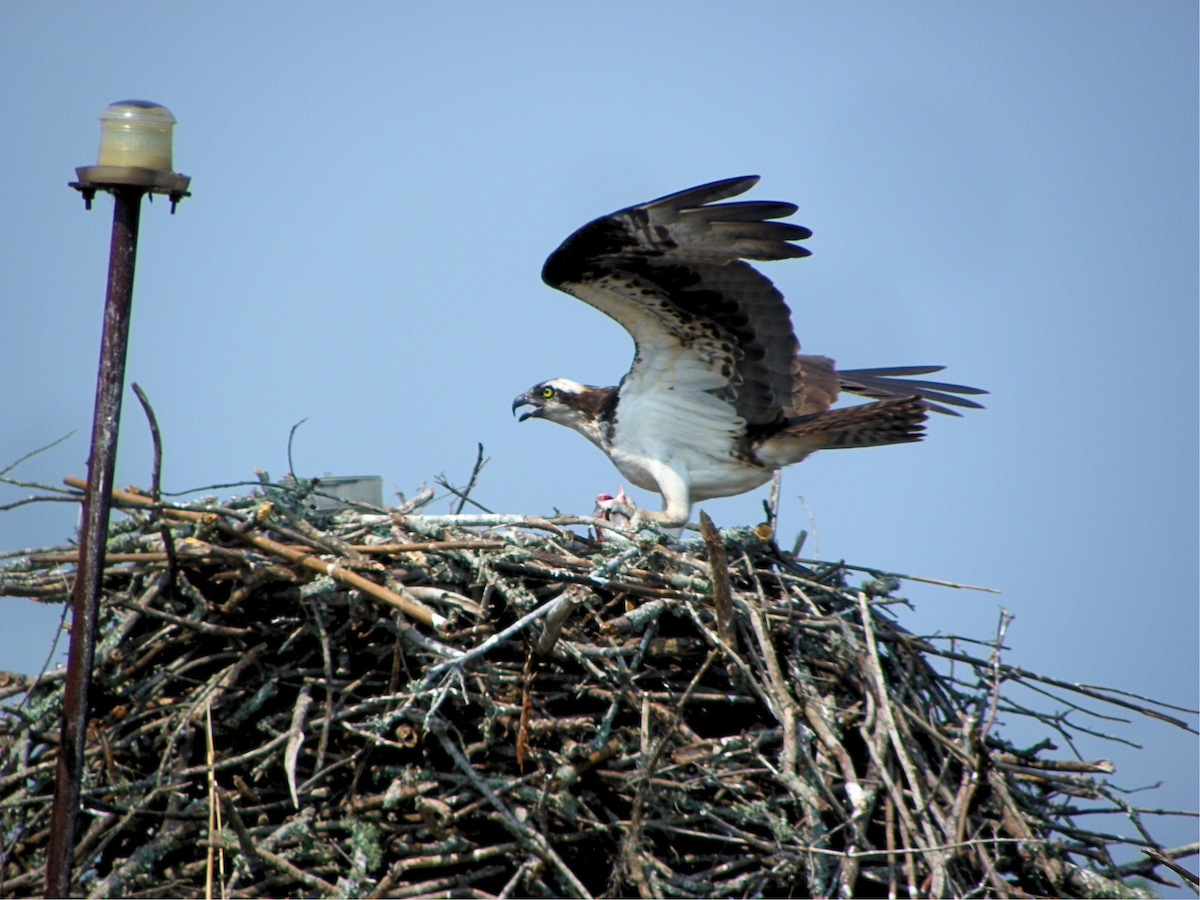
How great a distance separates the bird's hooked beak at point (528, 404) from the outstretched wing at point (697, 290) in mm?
707

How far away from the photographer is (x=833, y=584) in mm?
5520

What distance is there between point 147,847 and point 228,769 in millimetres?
403

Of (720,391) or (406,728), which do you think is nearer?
(406,728)

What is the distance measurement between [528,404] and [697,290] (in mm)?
1588

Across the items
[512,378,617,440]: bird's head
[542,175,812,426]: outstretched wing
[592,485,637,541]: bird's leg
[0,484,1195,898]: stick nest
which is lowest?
[0,484,1195,898]: stick nest

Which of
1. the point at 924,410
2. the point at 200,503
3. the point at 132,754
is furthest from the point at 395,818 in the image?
the point at 924,410

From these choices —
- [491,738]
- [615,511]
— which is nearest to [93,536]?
[491,738]

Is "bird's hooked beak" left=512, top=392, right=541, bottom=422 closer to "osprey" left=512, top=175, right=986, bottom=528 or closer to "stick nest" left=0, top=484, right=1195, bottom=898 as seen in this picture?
"osprey" left=512, top=175, right=986, bottom=528

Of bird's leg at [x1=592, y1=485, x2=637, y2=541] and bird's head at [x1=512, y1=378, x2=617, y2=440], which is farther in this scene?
bird's head at [x1=512, y1=378, x2=617, y2=440]

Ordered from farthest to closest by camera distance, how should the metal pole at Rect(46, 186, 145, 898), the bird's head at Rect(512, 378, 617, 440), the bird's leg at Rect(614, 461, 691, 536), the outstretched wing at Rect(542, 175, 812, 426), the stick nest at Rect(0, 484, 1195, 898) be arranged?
the bird's head at Rect(512, 378, 617, 440), the bird's leg at Rect(614, 461, 691, 536), the outstretched wing at Rect(542, 175, 812, 426), the stick nest at Rect(0, 484, 1195, 898), the metal pole at Rect(46, 186, 145, 898)

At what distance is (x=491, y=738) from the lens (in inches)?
181

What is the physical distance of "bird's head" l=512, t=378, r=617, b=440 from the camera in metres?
6.82

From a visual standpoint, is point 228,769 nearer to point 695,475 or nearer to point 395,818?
point 395,818

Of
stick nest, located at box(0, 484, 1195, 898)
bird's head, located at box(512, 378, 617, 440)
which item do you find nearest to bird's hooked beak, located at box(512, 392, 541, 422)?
bird's head, located at box(512, 378, 617, 440)
